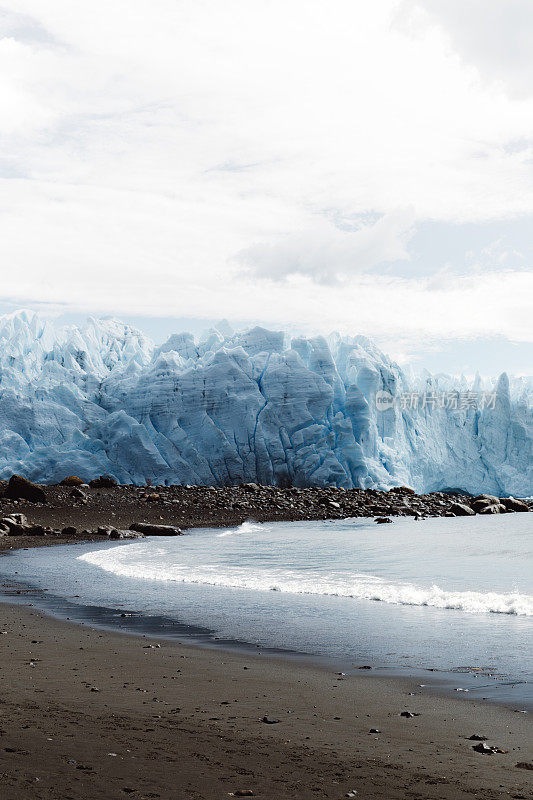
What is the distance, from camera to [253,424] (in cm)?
4834

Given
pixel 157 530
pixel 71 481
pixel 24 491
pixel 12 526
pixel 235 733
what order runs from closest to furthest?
pixel 235 733 < pixel 12 526 < pixel 157 530 < pixel 24 491 < pixel 71 481

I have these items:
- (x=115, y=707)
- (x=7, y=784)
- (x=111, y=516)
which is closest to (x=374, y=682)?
(x=115, y=707)

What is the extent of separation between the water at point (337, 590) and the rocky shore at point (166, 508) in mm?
3474

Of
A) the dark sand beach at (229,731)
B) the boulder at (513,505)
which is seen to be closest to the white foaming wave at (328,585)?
the dark sand beach at (229,731)

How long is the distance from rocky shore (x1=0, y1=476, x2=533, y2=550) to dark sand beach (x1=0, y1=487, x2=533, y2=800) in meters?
14.5

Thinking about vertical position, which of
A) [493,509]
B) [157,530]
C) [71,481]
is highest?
[157,530]

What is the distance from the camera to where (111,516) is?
2761cm

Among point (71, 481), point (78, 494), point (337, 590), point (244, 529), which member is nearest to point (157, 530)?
point (244, 529)

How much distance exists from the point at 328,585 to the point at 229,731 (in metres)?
7.49

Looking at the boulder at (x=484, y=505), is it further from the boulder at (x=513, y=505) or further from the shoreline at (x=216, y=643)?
the shoreline at (x=216, y=643)

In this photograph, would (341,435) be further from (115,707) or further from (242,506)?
(115,707)

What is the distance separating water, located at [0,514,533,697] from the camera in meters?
6.93

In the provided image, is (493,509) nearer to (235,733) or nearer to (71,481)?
(71,481)

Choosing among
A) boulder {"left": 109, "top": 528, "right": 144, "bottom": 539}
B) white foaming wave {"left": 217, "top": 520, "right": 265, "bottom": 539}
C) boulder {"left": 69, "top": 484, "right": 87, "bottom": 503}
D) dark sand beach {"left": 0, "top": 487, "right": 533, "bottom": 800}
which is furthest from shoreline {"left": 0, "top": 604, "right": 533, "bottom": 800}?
boulder {"left": 69, "top": 484, "right": 87, "bottom": 503}
